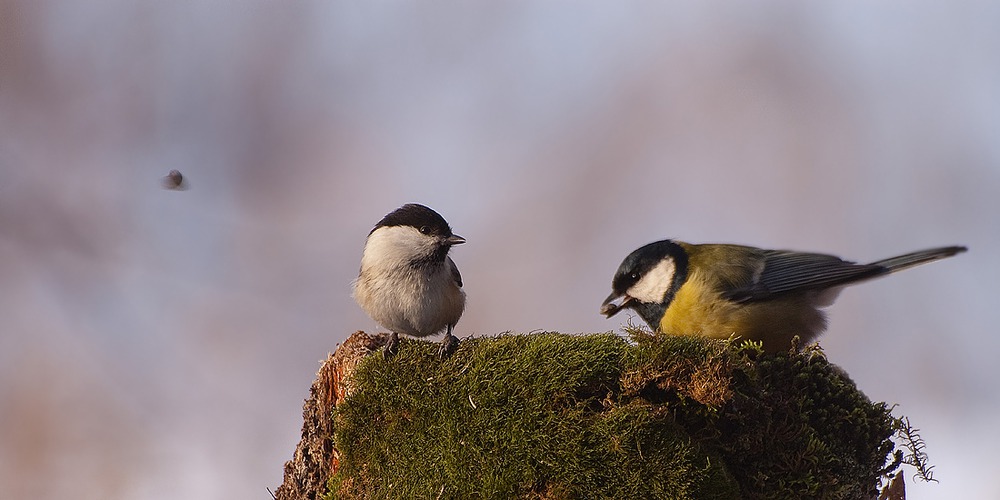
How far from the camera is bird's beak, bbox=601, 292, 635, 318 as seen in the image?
10.9 ft

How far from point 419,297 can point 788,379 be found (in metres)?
1.45

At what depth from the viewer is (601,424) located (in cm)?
188

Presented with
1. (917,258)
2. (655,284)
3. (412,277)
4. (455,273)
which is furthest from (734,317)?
(412,277)

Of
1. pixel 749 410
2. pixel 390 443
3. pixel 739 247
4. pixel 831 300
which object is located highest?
pixel 739 247

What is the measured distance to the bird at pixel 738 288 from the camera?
3.15 metres

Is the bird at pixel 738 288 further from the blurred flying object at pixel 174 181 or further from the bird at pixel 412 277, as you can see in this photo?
the blurred flying object at pixel 174 181

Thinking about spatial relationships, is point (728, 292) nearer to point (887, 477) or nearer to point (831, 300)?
point (831, 300)

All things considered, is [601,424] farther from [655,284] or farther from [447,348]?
[655,284]

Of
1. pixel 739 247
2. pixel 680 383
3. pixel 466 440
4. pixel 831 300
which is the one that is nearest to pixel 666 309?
pixel 739 247

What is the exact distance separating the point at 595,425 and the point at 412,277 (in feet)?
4.61

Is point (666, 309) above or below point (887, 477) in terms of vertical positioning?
above

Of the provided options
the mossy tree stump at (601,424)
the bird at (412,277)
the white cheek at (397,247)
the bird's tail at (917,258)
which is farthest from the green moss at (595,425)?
the bird's tail at (917,258)

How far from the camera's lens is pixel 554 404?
6.34ft

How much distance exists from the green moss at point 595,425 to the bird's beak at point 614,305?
3.60 feet
